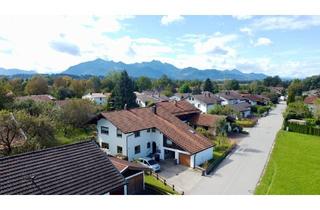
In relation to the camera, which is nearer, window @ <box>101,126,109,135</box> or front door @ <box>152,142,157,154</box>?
window @ <box>101,126,109,135</box>

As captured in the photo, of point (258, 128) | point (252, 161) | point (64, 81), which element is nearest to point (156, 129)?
point (252, 161)

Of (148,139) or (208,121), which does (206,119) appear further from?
(148,139)

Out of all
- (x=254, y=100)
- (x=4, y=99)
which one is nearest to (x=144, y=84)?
(x=254, y=100)

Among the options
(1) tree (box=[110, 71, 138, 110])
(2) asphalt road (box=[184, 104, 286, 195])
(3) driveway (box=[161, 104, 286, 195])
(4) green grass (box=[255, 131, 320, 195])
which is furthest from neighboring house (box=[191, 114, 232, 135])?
(1) tree (box=[110, 71, 138, 110])

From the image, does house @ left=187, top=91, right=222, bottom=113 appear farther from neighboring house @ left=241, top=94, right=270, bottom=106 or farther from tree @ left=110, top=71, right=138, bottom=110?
neighboring house @ left=241, top=94, right=270, bottom=106

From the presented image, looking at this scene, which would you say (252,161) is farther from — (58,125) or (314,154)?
(58,125)

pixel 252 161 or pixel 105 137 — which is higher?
pixel 105 137

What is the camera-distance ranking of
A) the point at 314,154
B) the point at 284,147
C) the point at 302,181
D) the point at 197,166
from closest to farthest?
the point at 302,181
the point at 197,166
the point at 314,154
the point at 284,147
